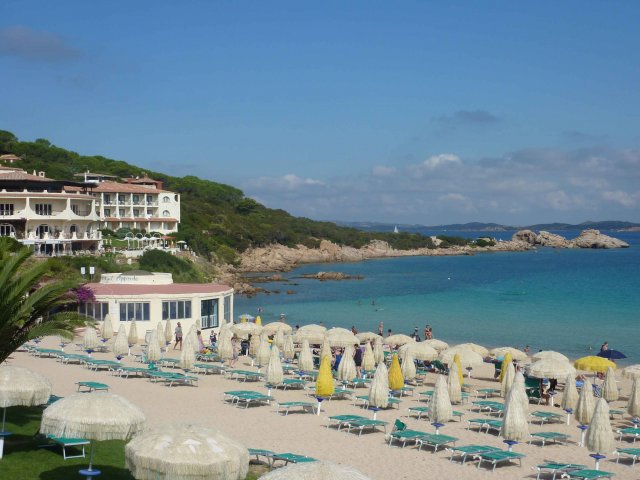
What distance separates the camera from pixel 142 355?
27.2 meters

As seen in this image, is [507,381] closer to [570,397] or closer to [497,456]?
[570,397]

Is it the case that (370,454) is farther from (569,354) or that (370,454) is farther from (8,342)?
(569,354)

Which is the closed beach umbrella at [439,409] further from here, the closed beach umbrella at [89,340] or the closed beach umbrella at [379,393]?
the closed beach umbrella at [89,340]

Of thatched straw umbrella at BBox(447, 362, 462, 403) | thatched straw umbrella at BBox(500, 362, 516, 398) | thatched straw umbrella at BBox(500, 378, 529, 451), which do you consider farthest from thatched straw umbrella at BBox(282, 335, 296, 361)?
thatched straw umbrella at BBox(500, 378, 529, 451)

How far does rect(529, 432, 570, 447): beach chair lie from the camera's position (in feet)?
57.0

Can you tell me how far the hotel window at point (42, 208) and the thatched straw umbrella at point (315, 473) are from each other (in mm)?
49303

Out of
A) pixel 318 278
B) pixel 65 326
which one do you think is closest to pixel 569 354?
pixel 65 326

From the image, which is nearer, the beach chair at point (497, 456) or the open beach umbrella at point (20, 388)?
the open beach umbrella at point (20, 388)

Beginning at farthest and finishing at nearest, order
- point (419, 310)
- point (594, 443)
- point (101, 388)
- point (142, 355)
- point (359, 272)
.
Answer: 1. point (359, 272)
2. point (419, 310)
3. point (142, 355)
4. point (101, 388)
5. point (594, 443)

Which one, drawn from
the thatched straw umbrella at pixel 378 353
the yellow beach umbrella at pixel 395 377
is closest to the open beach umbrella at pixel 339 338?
the thatched straw umbrella at pixel 378 353

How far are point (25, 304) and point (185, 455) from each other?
6.17m

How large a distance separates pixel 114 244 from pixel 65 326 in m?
46.7

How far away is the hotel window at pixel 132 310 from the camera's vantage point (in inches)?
1272

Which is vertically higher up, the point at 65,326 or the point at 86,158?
the point at 86,158
